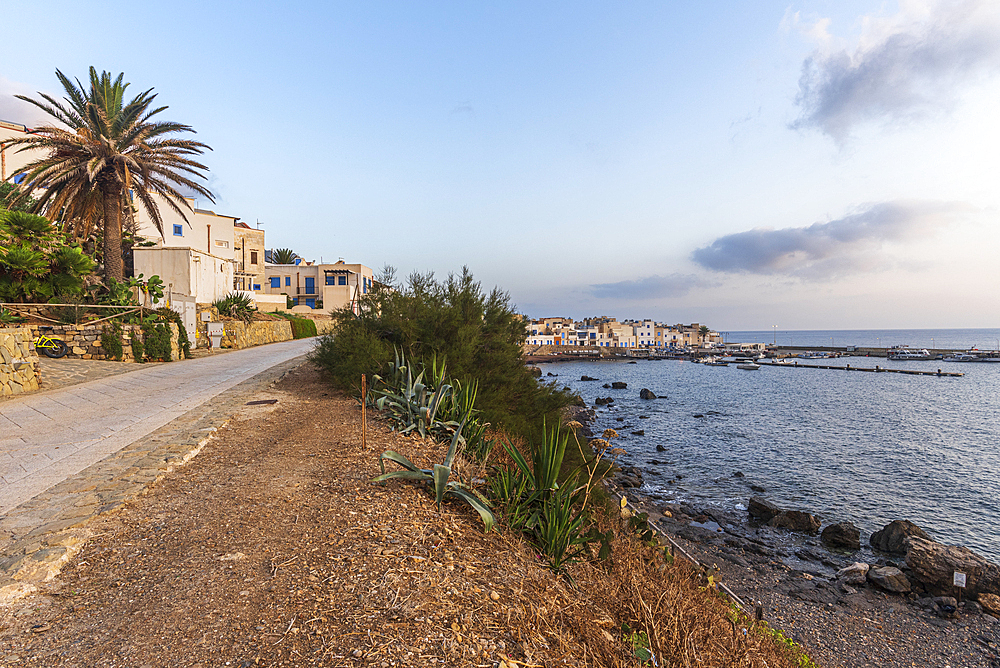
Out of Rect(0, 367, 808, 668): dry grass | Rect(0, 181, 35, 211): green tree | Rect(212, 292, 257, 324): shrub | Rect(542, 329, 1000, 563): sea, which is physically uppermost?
Rect(0, 181, 35, 211): green tree

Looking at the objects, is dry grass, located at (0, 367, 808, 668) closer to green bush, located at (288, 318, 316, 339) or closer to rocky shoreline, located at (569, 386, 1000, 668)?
rocky shoreline, located at (569, 386, 1000, 668)

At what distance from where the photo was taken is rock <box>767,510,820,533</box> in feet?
43.7

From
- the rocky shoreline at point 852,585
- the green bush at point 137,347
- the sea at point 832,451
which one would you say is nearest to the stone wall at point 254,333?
the green bush at point 137,347

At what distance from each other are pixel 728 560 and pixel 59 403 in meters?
14.8

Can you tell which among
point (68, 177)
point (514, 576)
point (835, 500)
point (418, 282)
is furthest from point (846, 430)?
point (68, 177)

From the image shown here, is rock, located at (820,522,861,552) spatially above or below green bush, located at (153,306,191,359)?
below

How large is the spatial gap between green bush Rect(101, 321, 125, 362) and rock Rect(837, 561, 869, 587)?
20782mm

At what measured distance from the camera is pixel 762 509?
1409cm

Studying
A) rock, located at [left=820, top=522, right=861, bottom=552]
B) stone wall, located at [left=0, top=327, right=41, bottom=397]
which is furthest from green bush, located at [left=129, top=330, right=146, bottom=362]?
rock, located at [left=820, top=522, right=861, bottom=552]

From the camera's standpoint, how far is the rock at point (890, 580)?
33.3 feet

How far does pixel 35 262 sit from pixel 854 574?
2408 cm

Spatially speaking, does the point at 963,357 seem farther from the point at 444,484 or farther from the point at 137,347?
the point at 137,347

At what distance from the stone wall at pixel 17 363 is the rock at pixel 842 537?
1982 centimetres

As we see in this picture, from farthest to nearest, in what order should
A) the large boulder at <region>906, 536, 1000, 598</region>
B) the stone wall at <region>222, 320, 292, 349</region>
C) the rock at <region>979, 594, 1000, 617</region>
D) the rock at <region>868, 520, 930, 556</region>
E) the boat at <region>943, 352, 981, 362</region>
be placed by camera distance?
the boat at <region>943, 352, 981, 362</region>, the stone wall at <region>222, 320, 292, 349</region>, the rock at <region>868, 520, 930, 556</region>, the large boulder at <region>906, 536, 1000, 598</region>, the rock at <region>979, 594, 1000, 617</region>
